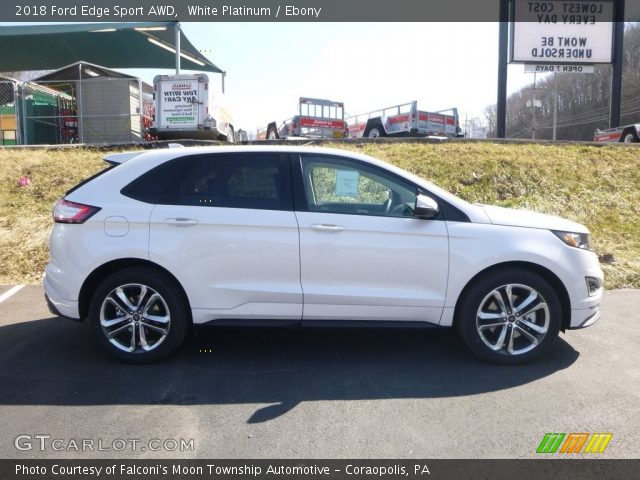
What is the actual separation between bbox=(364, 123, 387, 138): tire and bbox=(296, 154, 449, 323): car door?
68.3 feet

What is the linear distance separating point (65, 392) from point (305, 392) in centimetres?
172

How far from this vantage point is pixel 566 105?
86.3 meters

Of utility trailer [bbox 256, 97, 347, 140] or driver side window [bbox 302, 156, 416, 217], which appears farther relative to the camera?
utility trailer [bbox 256, 97, 347, 140]

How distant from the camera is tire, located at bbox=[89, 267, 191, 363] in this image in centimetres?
434

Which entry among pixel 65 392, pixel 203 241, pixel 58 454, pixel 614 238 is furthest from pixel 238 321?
pixel 614 238

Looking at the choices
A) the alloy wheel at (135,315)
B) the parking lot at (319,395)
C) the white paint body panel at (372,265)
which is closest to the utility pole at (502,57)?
the parking lot at (319,395)

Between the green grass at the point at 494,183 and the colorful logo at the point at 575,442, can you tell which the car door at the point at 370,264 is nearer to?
the colorful logo at the point at 575,442

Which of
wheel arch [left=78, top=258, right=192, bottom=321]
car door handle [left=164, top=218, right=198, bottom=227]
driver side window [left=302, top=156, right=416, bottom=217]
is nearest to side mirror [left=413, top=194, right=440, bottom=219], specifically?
driver side window [left=302, top=156, right=416, bottom=217]

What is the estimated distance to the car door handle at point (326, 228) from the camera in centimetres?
429

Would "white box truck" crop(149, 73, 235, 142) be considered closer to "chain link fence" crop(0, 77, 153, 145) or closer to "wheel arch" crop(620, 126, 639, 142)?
"chain link fence" crop(0, 77, 153, 145)

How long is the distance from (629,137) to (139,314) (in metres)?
22.8

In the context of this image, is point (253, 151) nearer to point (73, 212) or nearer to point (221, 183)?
point (221, 183)

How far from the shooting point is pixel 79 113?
18.8m

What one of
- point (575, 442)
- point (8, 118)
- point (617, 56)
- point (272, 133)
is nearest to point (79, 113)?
point (8, 118)
